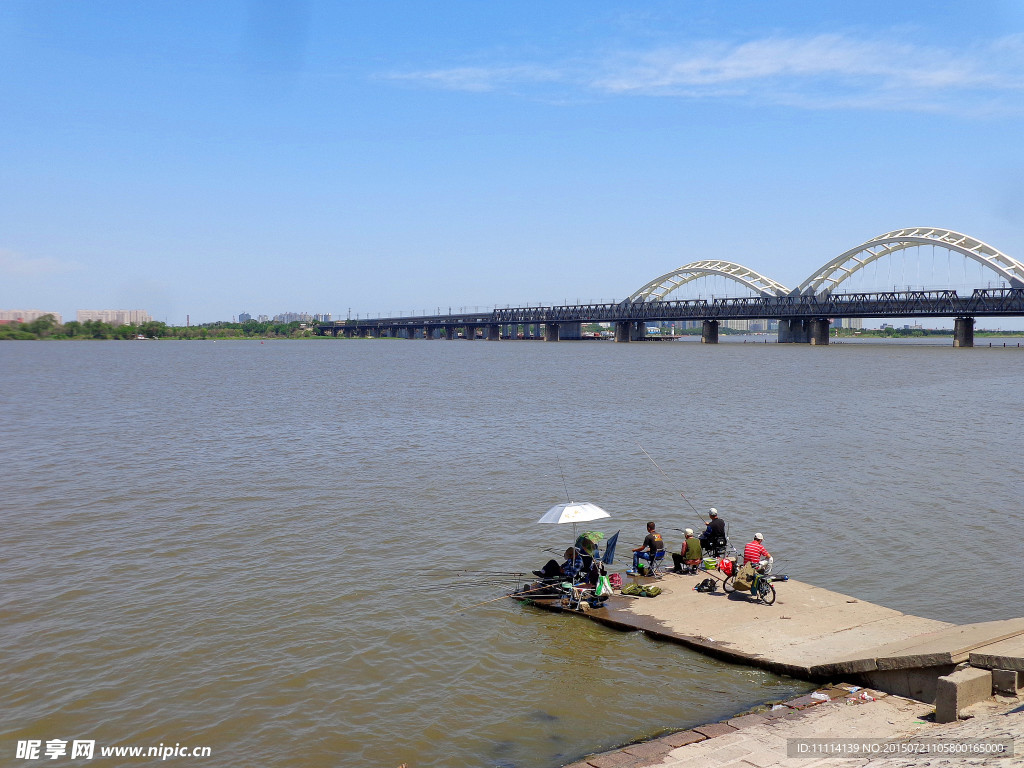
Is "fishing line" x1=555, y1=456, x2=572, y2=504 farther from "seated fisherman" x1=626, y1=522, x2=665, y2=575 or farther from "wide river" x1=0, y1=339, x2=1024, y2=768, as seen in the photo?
"seated fisherman" x1=626, y1=522, x2=665, y2=575

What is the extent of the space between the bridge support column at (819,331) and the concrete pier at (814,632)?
152467 mm

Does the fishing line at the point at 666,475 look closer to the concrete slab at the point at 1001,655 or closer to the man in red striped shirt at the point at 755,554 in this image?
the man in red striped shirt at the point at 755,554

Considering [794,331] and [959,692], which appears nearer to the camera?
[959,692]

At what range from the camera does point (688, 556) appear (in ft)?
52.9

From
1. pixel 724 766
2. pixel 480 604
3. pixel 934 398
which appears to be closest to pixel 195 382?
pixel 934 398

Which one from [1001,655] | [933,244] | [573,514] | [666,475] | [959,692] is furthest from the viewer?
[933,244]

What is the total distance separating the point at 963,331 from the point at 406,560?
13882 centimetres

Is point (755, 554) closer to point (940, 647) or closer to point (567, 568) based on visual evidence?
point (567, 568)

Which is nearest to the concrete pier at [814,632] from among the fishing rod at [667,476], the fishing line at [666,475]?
the fishing rod at [667,476]

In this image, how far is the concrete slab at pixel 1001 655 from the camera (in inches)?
358

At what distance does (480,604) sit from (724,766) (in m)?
7.07

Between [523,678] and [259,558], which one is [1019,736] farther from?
[259,558]

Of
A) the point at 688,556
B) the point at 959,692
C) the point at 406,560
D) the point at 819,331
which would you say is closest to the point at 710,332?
the point at 819,331

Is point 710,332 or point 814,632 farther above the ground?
point 710,332
